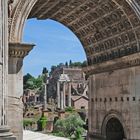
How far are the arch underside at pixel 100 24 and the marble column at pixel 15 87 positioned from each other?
3.96 metres

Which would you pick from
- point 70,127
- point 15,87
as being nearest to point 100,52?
point 15,87

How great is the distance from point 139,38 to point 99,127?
527 cm

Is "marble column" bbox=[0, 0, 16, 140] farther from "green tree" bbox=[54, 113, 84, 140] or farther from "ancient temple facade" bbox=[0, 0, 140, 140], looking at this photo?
"green tree" bbox=[54, 113, 84, 140]

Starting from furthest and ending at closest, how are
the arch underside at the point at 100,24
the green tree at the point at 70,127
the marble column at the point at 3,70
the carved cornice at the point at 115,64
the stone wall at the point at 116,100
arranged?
1. the green tree at the point at 70,127
2. the stone wall at the point at 116,100
3. the carved cornice at the point at 115,64
4. the arch underside at the point at 100,24
5. the marble column at the point at 3,70

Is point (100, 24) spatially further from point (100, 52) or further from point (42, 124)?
point (42, 124)

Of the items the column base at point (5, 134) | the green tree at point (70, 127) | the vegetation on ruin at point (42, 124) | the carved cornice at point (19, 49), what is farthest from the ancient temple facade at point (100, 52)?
the vegetation on ruin at point (42, 124)

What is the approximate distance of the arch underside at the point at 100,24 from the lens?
16234 millimetres

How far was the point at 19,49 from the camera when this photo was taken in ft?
41.1

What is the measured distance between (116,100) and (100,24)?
3.43 metres

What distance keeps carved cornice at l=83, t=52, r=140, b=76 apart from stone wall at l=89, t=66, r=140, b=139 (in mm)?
195

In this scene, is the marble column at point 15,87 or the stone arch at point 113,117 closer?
the marble column at point 15,87

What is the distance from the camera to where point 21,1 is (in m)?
12.8

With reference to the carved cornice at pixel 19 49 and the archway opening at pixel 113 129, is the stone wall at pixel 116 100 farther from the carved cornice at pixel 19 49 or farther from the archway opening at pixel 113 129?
the carved cornice at pixel 19 49

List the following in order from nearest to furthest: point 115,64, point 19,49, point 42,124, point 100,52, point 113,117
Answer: point 19,49, point 115,64, point 113,117, point 100,52, point 42,124
